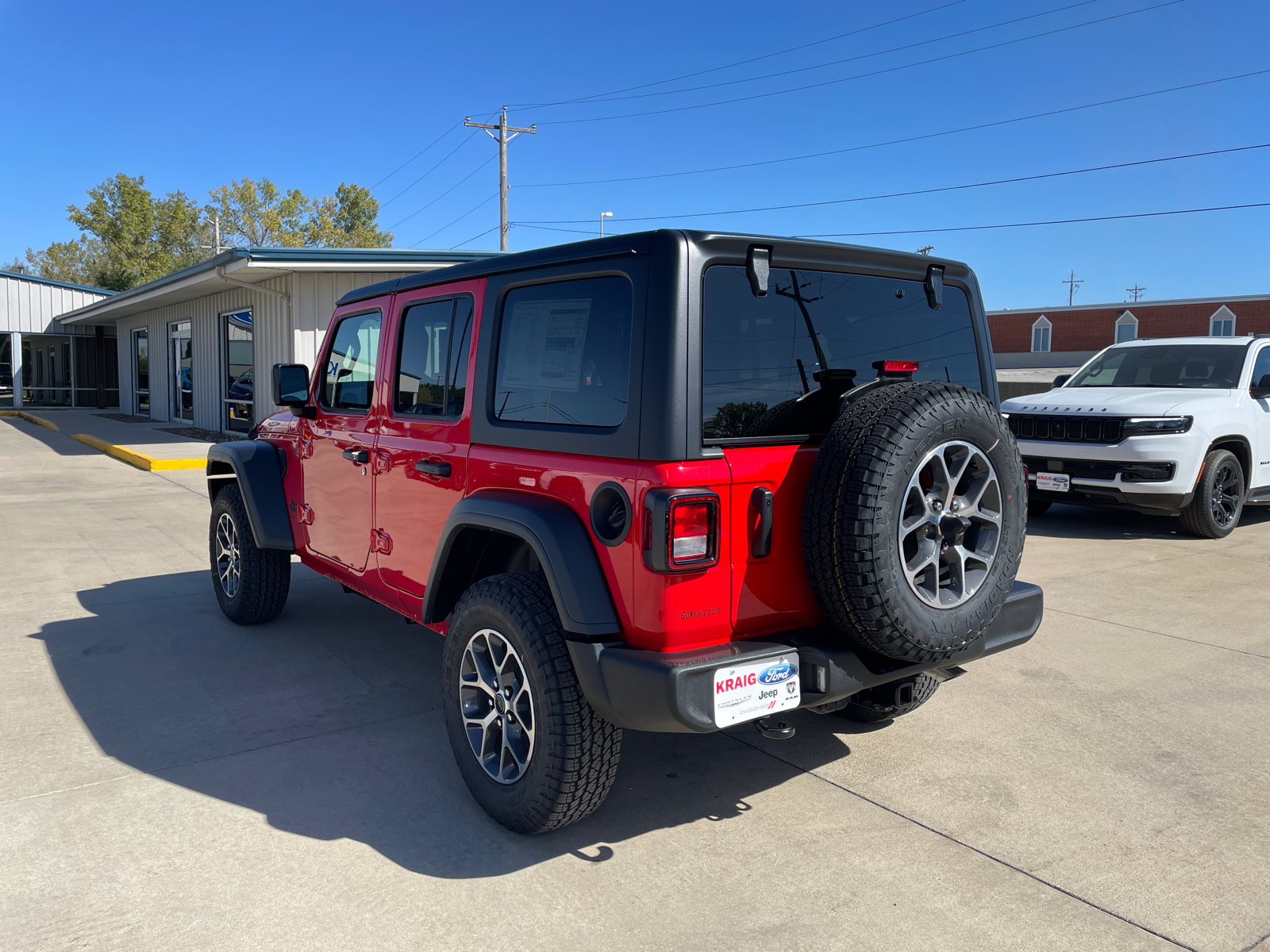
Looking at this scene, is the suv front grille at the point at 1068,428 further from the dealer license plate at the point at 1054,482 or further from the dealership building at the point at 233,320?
the dealership building at the point at 233,320

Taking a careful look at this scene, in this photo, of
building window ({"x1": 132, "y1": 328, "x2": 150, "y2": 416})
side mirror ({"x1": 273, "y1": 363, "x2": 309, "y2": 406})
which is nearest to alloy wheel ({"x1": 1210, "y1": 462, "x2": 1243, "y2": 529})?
side mirror ({"x1": 273, "y1": 363, "x2": 309, "y2": 406})

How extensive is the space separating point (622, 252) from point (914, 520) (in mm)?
1220

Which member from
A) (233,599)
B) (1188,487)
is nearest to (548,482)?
(233,599)

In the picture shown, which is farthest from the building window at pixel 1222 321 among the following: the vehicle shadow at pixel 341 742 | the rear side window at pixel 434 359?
the rear side window at pixel 434 359

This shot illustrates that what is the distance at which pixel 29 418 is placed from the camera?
2653 cm

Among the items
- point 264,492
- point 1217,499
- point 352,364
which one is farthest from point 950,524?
point 1217,499

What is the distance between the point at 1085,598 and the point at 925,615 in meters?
4.19

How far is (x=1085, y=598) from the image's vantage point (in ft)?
20.9

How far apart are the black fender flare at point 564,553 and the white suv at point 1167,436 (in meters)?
6.52

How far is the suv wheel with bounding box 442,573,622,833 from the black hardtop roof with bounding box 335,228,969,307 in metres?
1.09

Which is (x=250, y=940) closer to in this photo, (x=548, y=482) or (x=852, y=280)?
(x=548, y=482)

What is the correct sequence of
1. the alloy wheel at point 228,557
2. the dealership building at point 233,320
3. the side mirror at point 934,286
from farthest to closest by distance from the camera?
1. the dealership building at point 233,320
2. the alloy wheel at point 228,557
3. the side mirror at point 934,286

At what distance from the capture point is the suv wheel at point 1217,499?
331 inches

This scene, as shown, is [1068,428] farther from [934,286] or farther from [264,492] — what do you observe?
[264,492]
